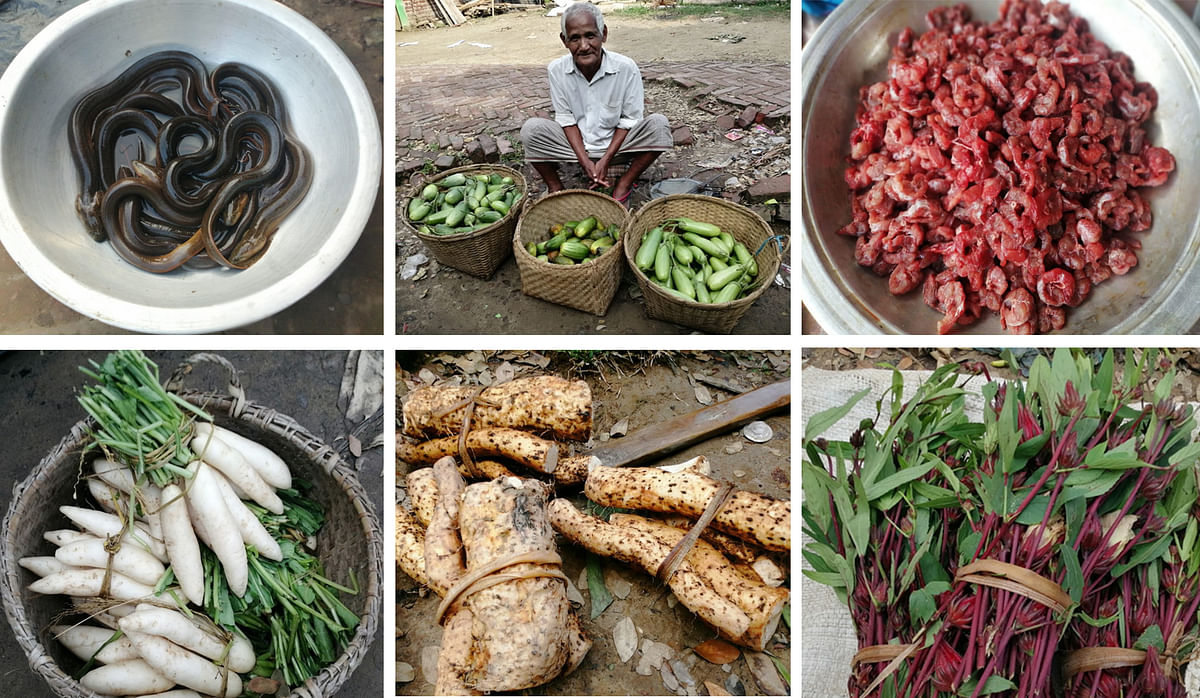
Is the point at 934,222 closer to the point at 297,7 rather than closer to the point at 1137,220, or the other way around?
the point at 1137,220

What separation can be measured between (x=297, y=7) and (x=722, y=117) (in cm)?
153

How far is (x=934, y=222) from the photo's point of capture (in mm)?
1653

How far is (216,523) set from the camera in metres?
1.50

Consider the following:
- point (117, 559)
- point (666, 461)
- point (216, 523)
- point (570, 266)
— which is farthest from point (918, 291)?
point (117, 559)

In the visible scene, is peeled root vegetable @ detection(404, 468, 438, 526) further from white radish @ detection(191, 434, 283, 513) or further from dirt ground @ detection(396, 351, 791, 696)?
white radish @ detection(191, 434, 283, 513)

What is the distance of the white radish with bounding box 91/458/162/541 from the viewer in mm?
1495

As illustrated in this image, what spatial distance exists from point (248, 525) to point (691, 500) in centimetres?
103

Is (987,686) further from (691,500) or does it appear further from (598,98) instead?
(598,98)

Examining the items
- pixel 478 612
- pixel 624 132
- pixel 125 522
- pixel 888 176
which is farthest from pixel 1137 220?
pixel 125 522

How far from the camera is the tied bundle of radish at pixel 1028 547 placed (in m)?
1.07

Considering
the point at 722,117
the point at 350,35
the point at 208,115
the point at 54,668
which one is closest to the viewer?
the point at 54,668

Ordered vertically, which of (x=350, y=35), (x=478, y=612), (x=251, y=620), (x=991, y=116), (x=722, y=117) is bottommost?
(x=251, y=620)

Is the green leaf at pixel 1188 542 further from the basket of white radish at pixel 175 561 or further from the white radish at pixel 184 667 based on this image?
the white radish at pixel 184 667

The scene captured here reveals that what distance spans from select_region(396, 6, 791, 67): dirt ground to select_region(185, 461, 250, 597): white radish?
1.70m
